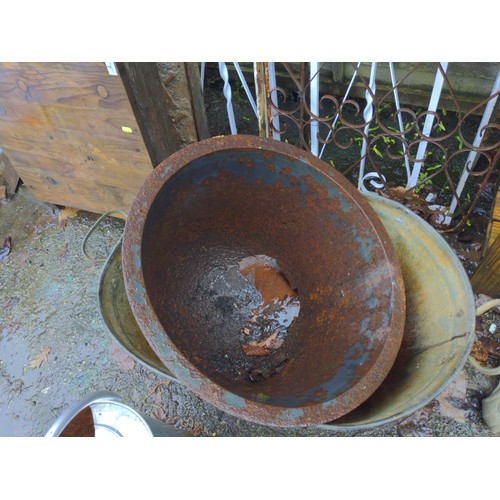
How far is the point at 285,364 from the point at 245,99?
8.54 ft

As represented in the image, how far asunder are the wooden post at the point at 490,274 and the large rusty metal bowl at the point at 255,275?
3.35 feet

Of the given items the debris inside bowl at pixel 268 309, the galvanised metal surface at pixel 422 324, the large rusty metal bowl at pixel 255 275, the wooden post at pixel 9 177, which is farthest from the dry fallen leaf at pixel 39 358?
the galvanised metal surface at pixel 422 324

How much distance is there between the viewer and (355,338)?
183 centimetres

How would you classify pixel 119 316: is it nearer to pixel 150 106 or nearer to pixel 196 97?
pixel 150 106

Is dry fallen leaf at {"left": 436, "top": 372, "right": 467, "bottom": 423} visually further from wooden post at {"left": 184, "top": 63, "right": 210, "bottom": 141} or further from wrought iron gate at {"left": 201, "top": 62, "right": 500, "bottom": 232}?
wooden post at {"left": 184, "top": 63, "right": 210, "bottom": 141}

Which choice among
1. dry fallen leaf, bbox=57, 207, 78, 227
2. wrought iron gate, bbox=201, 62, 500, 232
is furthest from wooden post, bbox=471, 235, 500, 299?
dry fallen leaf, bbox=57, 207, 78, 227

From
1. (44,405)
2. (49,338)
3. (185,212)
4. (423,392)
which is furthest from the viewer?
A: (49,338)

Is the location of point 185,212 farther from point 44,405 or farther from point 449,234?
point 449,234

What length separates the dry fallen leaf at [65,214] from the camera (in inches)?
134

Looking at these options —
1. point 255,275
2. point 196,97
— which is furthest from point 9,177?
point 255,275

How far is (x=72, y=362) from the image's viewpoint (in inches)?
109

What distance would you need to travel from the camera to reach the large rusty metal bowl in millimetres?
1523

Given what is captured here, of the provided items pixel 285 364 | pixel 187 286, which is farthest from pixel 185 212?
pixel 285 364

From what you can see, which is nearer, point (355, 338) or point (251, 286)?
point (355, 338)
